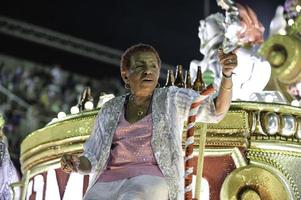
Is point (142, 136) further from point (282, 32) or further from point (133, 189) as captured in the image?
point (282, 32)

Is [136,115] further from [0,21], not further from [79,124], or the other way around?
[0,21]

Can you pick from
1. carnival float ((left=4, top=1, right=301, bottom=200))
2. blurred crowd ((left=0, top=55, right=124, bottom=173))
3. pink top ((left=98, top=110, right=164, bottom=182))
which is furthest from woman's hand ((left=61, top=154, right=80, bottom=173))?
blurred crowd ((left=0, top=55, right=124, bottom=173))

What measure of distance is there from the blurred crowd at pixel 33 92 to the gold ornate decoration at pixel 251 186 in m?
6.93

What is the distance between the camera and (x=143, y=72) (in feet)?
11.6

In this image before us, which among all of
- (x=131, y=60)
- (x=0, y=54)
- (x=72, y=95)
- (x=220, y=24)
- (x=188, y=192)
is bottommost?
(x=188, y=192)

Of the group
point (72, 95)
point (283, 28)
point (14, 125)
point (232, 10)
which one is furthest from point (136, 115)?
point (72, 95)

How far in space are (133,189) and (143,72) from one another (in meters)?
0.57

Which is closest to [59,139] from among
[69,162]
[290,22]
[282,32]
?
Answer: [69,162]

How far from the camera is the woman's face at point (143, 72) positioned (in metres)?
3.53

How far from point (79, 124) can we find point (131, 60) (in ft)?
3.82

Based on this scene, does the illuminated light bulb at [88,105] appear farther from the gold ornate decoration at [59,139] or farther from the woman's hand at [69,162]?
the woman's hand at [69,162]

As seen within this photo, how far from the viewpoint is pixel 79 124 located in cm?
465

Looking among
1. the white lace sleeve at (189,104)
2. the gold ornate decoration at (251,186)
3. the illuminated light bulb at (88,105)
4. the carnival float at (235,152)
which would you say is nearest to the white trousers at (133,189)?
the white lace sleeve at (189,104)

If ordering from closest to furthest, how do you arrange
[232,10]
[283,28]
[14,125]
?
[232,10]
[283,28]
[14,125]
